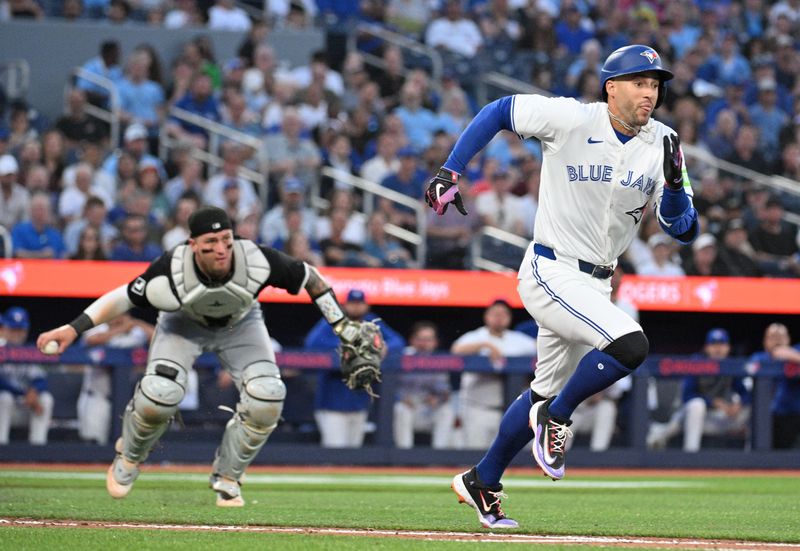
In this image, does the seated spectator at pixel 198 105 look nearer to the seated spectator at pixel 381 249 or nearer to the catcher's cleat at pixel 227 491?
the seated spectator at pixel 381 249

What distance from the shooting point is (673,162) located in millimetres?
5625

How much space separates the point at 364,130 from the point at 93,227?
3.88m

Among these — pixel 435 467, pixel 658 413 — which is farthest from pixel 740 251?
→ pixel 435 467

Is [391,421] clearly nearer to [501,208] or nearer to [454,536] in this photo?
[501,208]

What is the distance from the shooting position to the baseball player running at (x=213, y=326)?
23.4ft

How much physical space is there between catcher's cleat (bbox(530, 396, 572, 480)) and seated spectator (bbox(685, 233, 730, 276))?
328 inches

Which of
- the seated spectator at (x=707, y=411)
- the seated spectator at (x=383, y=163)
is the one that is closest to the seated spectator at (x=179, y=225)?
the seated spectator at (x=383, y=163)

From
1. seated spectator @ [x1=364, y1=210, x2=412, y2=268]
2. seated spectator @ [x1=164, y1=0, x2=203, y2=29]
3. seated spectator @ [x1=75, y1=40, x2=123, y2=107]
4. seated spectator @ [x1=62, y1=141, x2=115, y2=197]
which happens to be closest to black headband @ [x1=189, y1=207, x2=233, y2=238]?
seated spectator @ [x1=364, y1=210, x2=412, y2=268]

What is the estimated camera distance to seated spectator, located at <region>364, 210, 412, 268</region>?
13195 mm

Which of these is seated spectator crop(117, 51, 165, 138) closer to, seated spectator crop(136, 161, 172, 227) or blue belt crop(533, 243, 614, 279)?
seated spectator crop(136, 161, 172, 227)

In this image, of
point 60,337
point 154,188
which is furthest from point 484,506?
point 154,188

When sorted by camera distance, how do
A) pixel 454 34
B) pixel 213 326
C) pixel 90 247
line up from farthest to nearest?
pixel 454 34 → pixel 90 247 → pixel 213 326

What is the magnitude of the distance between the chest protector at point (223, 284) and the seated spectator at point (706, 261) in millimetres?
7526

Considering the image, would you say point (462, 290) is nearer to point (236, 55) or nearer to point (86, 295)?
point (86, 295)
